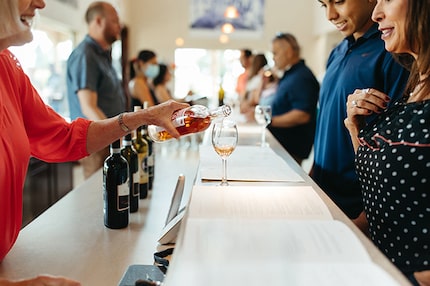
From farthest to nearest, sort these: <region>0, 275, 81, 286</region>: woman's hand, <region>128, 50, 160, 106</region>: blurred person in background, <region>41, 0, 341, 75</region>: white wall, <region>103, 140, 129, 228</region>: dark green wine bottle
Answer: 1. <region>41, 0, 341, 75</region>: white wall
2. <region>128, 50, 160, 106</region>: blurred person in background
3. <region>103, 140, 129, 228</region>: dark green wine bottle
4. <region>0, 275, 81, 286</region>: woman's hand

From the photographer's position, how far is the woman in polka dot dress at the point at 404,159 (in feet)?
3.29

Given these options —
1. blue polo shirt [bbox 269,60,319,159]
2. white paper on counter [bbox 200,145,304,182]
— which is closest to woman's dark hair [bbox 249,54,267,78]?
blue polo shirt [bbox 269,60,319,159]

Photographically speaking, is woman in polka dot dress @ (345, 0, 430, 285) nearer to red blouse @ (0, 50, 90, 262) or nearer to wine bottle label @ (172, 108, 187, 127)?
wine bottle label @ (172, 108, 187, 127)

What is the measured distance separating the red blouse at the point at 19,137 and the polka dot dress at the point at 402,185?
93 cm

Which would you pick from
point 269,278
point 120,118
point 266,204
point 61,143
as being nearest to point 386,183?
point 266,204

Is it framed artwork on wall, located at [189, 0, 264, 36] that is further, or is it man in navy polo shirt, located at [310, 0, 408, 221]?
framed artwork on wall, located at [189, 0, 264, 36]

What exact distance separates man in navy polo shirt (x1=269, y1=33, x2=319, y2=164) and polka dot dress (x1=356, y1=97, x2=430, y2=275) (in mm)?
1996

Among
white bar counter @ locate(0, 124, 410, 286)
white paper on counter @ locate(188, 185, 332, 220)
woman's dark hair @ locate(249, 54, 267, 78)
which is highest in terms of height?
woman's dark hair @ locate(249, 54, 267, 78)

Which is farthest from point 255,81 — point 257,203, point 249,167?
point 257,203

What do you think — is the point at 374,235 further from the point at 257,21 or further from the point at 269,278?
the point at 257,21

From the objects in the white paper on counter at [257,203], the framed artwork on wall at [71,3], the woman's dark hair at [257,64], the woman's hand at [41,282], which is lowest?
the woman's hand at [41,282]

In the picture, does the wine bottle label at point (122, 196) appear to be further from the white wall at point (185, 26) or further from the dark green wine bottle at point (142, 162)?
the white wall at point (185, 26)

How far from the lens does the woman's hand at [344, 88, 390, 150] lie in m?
1.27

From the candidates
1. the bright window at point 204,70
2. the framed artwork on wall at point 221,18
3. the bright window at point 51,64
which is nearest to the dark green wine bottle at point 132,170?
the bright window at point 51,64
